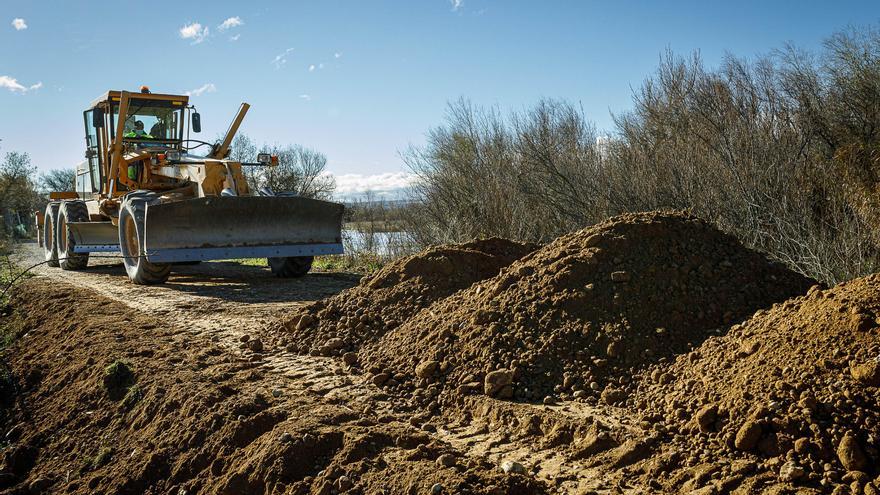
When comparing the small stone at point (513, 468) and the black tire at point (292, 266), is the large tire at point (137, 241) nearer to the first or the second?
the black tire at point (292, 266)

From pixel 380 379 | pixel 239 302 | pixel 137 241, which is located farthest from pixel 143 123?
pixel 380 379

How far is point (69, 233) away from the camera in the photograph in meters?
12.6

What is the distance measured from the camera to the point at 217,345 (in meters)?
5.86

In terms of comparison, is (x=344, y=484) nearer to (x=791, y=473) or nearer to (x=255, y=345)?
(x=791, y=473)

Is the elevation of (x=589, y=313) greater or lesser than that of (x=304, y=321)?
greater

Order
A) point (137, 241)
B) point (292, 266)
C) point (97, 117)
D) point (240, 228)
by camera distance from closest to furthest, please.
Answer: point (240, 228)
point (137, 241)
point (292, 266)
point (97, 117)

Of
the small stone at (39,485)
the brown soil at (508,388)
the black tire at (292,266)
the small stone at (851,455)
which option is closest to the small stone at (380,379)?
the brown soil at (508,388)

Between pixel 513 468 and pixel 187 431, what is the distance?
2090mm

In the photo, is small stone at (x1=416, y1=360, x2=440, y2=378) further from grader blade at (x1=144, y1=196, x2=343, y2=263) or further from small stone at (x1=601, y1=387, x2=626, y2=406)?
grader blade at (x1=144, y1=196, x2=343, y2=263)

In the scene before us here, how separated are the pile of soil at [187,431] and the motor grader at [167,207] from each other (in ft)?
7.92

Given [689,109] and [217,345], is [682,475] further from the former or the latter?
[689,109]

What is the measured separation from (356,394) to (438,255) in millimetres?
2187

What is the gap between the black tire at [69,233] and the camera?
1261 centimetres

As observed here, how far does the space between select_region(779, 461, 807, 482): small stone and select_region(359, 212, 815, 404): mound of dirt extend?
1048 millimetres
